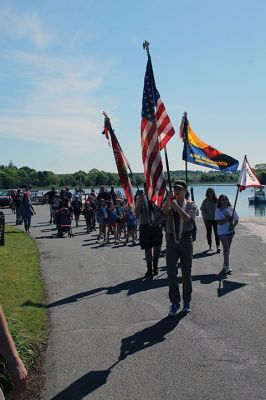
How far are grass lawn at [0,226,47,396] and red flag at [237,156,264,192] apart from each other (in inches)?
223

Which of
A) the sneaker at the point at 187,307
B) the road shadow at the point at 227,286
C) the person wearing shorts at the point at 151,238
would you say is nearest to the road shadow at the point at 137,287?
the road shadow at the point at 227,286

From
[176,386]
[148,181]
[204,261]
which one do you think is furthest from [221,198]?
[176,386]

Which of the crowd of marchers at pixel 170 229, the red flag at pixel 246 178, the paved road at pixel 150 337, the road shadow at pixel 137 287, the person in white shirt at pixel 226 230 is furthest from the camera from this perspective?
the red flag at pixel 246 178

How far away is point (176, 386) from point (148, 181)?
3956 millimetres

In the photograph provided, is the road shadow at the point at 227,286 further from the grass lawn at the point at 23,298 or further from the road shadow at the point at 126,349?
the grass lawn at the point at 23,298

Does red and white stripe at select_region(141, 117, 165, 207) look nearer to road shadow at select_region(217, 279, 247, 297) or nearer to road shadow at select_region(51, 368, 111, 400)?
road shadow at select_region(217, 279, 247, 297)

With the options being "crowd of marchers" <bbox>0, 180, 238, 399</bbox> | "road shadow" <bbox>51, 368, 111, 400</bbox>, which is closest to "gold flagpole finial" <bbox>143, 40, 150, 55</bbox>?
"crowd of marchers" <bbox>0, 180, 238, 399</bbox>

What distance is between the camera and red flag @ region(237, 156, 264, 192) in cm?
1297

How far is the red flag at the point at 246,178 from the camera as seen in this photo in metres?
13.0

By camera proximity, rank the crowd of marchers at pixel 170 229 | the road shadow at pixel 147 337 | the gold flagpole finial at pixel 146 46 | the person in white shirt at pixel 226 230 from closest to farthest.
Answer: the road shadow at pixel 147 337
the crowd of marchers at pixel 170 229
the gold flagpole finial at pixel 146 46
the person in white shirt at pixel 226 230

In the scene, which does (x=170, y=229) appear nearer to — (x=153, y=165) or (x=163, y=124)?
(x=153, y=165)

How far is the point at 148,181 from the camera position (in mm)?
8141

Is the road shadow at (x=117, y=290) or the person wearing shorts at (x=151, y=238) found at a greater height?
the person wearing shorts at (x=151, y=238)

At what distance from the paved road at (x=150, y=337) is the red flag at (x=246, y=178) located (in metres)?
2.36
